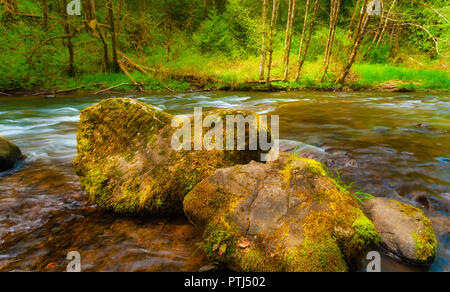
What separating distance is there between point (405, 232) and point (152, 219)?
2557mm

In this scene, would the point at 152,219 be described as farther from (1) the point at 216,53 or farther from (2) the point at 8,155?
(1) the point at 216,53

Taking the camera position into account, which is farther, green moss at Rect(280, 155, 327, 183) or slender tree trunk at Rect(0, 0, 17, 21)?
slender tree trunk at Rect(0, 0, 17, 21)

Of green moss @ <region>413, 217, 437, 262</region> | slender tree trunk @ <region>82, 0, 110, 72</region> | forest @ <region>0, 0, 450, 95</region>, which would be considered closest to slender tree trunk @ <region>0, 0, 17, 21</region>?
forest @ <region>0, 0, 450, 95</region>

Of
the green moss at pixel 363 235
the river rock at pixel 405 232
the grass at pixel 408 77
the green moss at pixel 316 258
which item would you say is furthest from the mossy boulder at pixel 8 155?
the grass at pixel 408 77

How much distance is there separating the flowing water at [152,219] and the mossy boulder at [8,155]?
147 millimetres

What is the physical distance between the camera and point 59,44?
15.1 meters

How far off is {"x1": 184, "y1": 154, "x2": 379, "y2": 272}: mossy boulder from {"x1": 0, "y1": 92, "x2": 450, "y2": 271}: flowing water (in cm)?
37

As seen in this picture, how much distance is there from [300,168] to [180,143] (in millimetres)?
1477

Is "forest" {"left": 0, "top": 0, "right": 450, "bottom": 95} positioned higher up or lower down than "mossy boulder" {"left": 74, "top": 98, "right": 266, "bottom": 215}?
higher up

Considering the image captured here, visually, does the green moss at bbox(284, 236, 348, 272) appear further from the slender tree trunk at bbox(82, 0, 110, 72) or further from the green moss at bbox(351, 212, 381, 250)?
the slender tree trunk at bbox(82, 0, 110, 72)

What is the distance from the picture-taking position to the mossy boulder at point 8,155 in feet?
12.6

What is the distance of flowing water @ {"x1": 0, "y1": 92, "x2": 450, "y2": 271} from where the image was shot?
222 centimetres

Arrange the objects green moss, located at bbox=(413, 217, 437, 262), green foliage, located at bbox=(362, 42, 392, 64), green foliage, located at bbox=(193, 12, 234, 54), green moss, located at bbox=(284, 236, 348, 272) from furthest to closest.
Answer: green foliage, located at bbox=(193, 12, 234, 54), green foliage, located at bbox=(362, 42, 392, 64), green moss, located at bbox=(413, 217, 437, 262), green moss, located at bbox=(284, 236, 348, 272)
